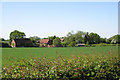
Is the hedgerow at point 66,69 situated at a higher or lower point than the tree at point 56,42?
lower

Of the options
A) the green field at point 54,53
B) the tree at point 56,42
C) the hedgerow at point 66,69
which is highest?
the tree at point 56,42

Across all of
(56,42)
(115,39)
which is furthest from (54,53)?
(115,39)

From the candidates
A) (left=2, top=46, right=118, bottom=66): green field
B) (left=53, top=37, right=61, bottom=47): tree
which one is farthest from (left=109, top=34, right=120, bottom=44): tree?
(left=53, top=37, right=61, bottom=47): tree

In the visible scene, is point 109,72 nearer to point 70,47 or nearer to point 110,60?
point 110,60

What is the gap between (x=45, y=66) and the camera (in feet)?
11.6

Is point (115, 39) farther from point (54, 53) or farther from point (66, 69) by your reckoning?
point (66, 69)

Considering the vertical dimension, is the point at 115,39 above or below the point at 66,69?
above

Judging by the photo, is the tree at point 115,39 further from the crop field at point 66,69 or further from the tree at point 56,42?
the tree at point 56,42

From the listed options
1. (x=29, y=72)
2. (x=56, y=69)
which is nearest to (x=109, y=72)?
(x=56, y=69)

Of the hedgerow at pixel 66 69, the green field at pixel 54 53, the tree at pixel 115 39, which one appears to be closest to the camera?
the hedgerow at pixel 66 69

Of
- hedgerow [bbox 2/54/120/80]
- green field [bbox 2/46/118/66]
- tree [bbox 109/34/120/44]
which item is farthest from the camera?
tree [bbox 109/34/120/44]

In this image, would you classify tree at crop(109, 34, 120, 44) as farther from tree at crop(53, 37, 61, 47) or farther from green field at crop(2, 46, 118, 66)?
tree at crop(53, 37, 61, 47)

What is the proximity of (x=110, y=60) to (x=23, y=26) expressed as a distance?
2407mm

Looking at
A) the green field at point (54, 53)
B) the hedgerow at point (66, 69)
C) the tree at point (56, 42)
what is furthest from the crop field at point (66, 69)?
the tree at point (56, 42)
